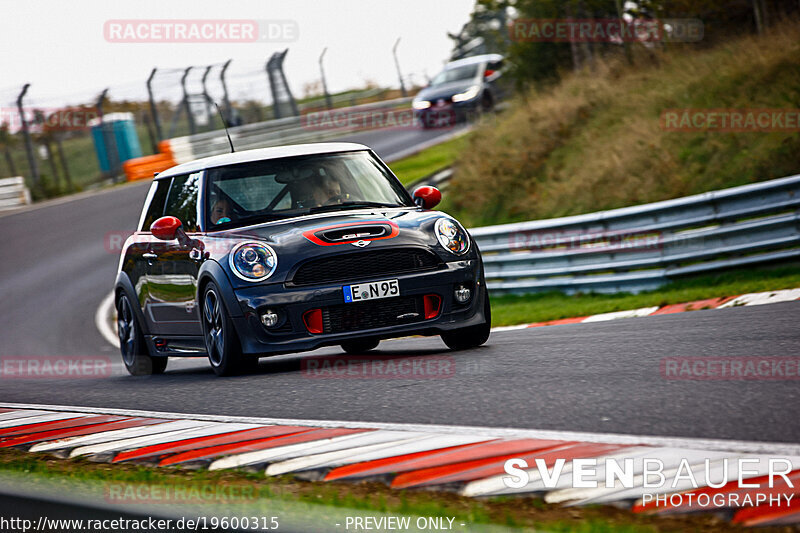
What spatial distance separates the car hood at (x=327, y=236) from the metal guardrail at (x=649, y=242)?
4.66 m

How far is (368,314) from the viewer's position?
6.71 meters

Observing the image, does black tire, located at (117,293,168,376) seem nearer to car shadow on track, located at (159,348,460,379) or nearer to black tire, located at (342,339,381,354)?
car shadow on track, located at (159,348,460,379)

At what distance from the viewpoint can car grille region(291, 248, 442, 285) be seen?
6.67m

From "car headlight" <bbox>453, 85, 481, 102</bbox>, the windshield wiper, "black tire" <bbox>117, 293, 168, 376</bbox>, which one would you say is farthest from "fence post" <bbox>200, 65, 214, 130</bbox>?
the windshield wiper

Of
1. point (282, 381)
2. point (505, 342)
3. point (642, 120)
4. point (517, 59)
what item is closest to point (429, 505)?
point (282, 381)

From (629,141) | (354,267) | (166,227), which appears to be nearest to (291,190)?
(166,227)

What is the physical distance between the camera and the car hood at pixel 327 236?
669cm

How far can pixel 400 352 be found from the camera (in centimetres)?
794

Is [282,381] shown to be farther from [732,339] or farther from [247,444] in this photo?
[732,339]

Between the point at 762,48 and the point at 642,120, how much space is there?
1990 millimetres

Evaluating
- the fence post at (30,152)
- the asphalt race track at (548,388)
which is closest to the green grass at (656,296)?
the asphalt race track at (548,388)

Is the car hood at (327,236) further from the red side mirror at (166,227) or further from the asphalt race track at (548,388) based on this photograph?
the asphalt race track at (548,388)

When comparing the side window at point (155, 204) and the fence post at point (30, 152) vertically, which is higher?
the side window at point (155, 204)

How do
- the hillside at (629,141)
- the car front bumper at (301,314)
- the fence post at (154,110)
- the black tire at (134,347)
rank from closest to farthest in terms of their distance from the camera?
the car front bumper at (301,314)
the black tire at (134,347)
the hillside at (629,141)
the fence post at (154,110)
